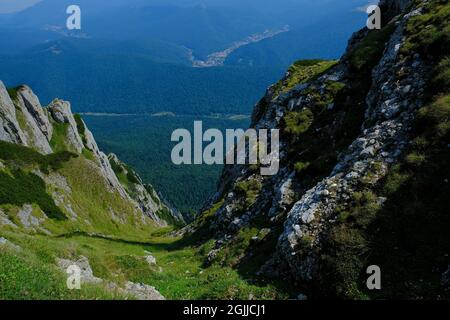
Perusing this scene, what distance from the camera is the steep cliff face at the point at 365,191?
18.0 m

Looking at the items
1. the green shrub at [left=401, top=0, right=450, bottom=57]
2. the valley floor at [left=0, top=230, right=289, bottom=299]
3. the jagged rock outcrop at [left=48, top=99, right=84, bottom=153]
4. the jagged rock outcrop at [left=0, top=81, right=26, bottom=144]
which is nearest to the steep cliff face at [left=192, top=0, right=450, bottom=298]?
the green shrub at [left=401, top=0, right=450, bottom=57]

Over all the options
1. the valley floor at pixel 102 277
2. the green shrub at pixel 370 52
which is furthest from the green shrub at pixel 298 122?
the valley floor at pixel 102 277

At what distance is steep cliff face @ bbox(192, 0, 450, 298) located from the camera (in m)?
18.0

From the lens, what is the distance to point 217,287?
781 inches

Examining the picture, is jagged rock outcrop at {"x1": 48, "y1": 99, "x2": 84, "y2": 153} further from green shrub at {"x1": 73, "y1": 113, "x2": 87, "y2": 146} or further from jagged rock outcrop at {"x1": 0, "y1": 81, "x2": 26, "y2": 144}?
jagged rock outcrop at {"x1": 0, "y1": 81, "x2": 26, "y2": 144}

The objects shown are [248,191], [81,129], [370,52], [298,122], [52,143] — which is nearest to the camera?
A: [248,191]

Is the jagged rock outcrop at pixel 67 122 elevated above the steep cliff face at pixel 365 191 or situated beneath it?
elevated above

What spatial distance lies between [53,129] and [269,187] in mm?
134565

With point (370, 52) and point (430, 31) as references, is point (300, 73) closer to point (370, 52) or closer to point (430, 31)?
point (370, 52)

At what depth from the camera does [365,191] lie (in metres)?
21.1

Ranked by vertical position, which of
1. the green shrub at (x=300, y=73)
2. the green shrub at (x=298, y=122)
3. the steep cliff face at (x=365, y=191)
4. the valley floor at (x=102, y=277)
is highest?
the green shrub at (x=300, y=73)

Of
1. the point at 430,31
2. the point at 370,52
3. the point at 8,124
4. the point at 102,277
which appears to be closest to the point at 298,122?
the point at 370,52

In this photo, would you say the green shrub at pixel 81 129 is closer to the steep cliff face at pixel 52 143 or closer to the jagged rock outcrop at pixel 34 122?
the steep cliff face at pixel 52 143
